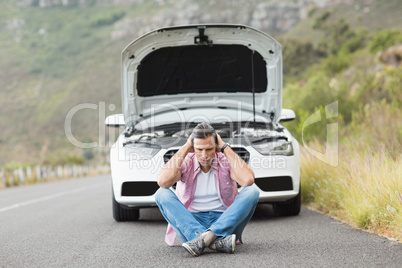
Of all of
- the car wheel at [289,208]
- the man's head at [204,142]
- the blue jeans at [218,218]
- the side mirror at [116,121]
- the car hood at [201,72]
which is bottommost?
the car wheel at [289,208]

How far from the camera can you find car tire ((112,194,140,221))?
7.32 metres

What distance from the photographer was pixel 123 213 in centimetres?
739

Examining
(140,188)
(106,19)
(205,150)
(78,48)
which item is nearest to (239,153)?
(140,188)

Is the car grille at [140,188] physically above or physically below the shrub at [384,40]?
below

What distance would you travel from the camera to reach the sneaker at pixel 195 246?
4.81 metres

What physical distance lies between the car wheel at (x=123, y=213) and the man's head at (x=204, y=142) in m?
2.41

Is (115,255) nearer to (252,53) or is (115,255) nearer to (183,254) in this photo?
(183,254)

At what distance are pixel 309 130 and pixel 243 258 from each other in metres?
11.5

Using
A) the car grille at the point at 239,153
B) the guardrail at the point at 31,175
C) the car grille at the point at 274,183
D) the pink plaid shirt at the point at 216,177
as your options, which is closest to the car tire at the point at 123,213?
the car grille at the point at 239,153

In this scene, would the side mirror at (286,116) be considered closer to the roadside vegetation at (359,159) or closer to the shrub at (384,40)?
the roadside vegetation at (359,159)

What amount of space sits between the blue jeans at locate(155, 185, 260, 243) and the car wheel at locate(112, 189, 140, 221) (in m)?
2.11

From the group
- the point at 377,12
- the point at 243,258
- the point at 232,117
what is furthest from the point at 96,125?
the point at 243,258

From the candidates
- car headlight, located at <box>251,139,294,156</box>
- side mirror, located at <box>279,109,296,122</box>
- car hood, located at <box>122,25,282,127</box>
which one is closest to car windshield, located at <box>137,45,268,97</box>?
car hood, located at <box>122,25,282,127</box>

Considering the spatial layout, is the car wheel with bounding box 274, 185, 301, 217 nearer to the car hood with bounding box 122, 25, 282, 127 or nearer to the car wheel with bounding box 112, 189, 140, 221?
the car hood with bounding box 122, 25, 282, 127
